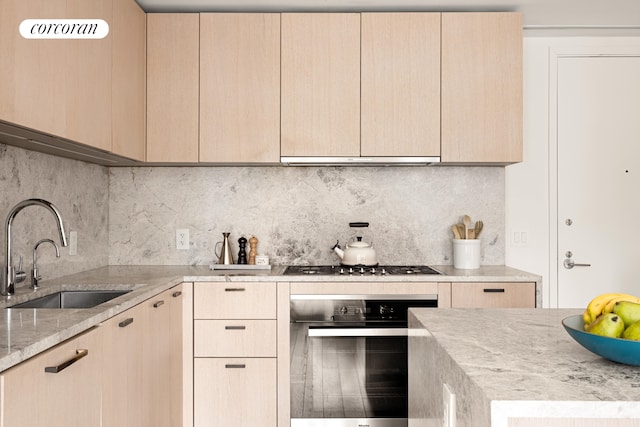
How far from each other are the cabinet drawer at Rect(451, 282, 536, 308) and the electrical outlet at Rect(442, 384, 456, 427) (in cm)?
151

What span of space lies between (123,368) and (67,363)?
1.70 feet

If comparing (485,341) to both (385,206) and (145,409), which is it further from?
(385,206)

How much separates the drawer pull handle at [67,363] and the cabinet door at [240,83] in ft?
5.15

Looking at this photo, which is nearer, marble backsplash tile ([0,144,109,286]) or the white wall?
marble backsplash tile ([0,144,109,286])

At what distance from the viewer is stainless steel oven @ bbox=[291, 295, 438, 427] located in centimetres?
263

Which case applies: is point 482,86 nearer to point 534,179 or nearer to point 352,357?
point 534,179

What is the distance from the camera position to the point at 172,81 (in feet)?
9.41

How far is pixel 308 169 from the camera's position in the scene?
3.22 meters

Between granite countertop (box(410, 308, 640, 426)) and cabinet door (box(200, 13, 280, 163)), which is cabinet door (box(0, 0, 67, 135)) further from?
granite countertop (box(410, 308, 640, 426))

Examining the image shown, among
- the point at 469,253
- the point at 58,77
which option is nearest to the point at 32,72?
the point at 58,77

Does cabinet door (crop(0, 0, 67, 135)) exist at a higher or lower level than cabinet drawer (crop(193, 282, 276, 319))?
higher

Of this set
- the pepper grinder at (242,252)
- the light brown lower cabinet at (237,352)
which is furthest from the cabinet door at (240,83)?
the light brown lower cabinet at (237,352)

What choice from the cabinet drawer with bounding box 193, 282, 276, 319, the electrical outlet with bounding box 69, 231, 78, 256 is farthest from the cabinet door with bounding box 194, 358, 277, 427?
the electrical outlet with bounding box 69, 231, 78, 256

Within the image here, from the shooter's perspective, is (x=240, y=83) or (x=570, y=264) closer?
(x=240, y=83)
